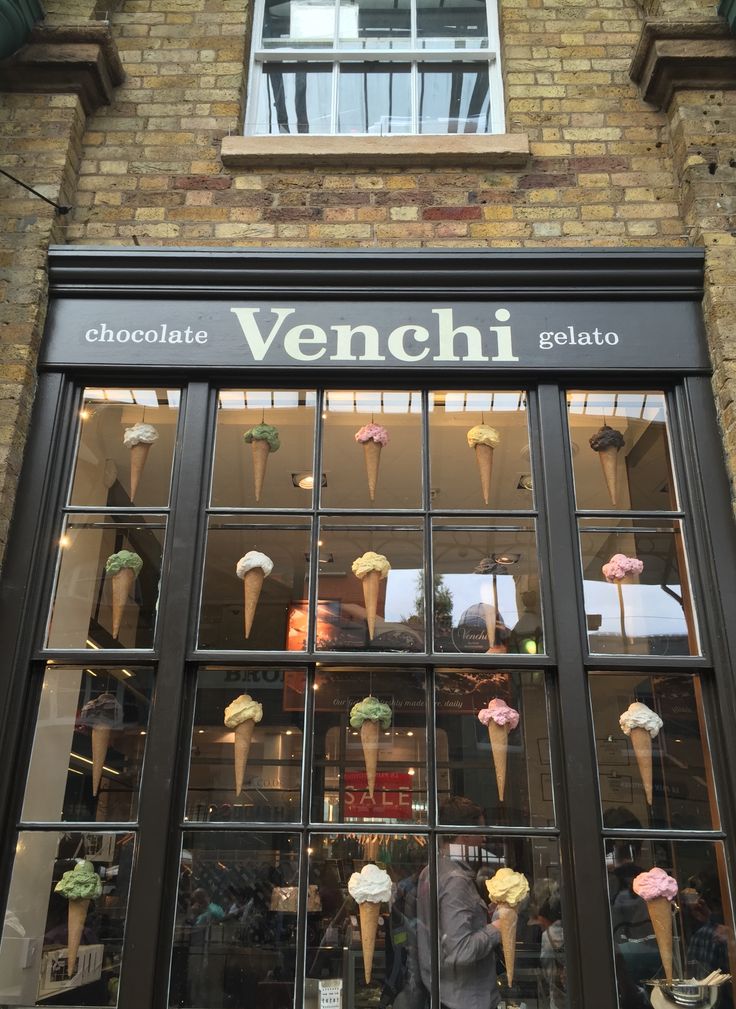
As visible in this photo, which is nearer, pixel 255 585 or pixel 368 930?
pixel 368 930

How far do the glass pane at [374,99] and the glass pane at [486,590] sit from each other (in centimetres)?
252

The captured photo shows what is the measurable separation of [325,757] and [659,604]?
1.66 metres

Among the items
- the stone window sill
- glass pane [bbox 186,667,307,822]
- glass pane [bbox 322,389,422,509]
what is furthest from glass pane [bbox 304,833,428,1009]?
the stone window sill

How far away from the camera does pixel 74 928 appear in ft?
10.9

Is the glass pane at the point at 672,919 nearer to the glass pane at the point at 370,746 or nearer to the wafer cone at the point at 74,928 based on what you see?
the glass pane at the point at 370,746

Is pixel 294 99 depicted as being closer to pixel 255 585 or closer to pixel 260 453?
pixel 260 453

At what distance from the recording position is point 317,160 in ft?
14.8

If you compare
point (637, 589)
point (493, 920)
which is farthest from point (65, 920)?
point (637, 589)

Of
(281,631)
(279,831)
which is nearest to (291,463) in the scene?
(281,631)

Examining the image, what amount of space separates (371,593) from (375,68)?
10.7ft

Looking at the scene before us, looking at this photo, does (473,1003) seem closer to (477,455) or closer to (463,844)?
(463,844)

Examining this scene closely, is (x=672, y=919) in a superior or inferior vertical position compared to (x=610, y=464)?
inferior

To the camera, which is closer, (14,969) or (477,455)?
(14,969)

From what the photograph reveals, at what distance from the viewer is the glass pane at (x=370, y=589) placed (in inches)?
148
